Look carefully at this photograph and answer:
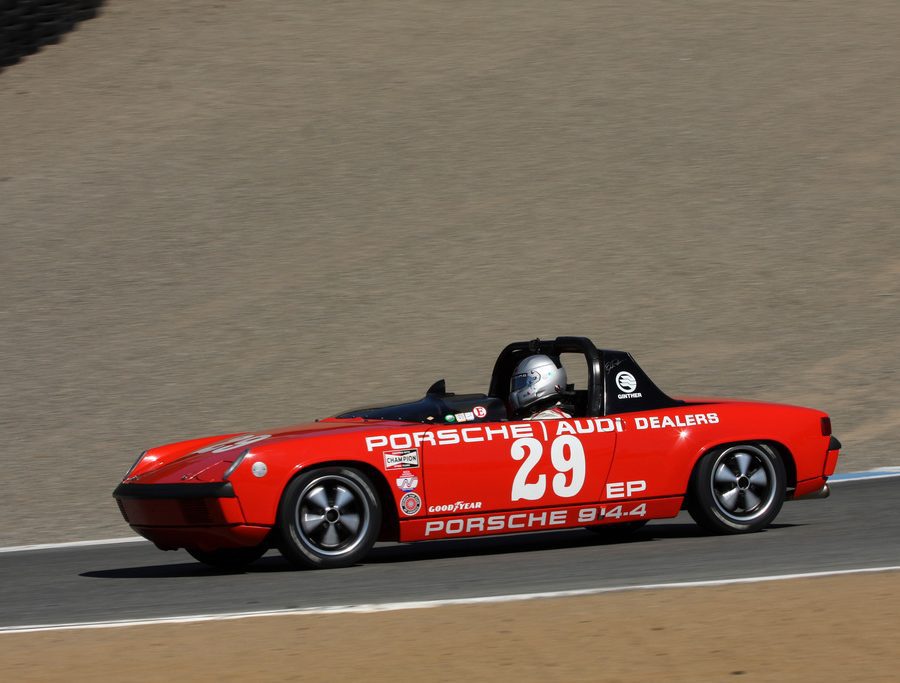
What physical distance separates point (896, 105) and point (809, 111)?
4.73 feet

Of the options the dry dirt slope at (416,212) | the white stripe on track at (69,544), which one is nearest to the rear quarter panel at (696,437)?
the dry dirt slope at (416,212)

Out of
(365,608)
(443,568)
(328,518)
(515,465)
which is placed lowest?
(443,568)

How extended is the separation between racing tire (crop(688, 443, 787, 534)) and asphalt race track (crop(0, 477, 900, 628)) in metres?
0.13

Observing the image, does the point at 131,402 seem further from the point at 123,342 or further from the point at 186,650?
the point at 186,650

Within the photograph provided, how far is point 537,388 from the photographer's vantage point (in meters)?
9.20

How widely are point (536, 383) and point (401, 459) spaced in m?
1.30

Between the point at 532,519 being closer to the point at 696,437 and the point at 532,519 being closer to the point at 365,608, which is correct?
the point at 696,437

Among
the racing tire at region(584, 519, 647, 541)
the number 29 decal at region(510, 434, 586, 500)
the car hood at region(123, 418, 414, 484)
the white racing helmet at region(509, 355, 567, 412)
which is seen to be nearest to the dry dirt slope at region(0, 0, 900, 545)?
the car hood at region(123, 418, 414, 484)

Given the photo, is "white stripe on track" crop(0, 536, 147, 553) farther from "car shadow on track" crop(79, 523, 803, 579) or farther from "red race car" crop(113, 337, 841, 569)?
"red race car" crop(113, 337, 841, 569)

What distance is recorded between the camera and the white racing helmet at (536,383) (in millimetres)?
9195

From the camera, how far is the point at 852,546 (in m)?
8.38

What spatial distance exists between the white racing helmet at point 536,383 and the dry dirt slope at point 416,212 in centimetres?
385

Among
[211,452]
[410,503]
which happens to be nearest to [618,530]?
[410,503]

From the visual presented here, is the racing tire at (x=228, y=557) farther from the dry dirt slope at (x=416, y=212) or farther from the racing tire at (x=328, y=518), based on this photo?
the dry dirt slope at (x=416, y=212)
